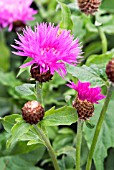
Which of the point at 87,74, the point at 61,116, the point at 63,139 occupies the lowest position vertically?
the point at 63,139

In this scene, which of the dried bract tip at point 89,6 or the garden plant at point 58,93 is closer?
the garden plant at point 58,93

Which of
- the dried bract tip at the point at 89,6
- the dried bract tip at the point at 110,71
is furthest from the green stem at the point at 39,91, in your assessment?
the dried bract tip at the point at 89,6

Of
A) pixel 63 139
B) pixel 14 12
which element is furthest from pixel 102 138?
pixel 14 12

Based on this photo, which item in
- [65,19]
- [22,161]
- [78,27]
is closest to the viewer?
[65,19]

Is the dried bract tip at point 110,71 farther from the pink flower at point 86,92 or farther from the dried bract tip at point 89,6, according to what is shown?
the dried bract tip at point 89,6

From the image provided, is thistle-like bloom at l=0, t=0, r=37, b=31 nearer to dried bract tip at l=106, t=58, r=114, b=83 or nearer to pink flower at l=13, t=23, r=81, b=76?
pink flower at l=13, t=23, r=81, b=76

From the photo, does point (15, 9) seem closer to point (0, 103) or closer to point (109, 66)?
point (0, 103)

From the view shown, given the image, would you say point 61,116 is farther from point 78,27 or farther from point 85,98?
point 78,27
